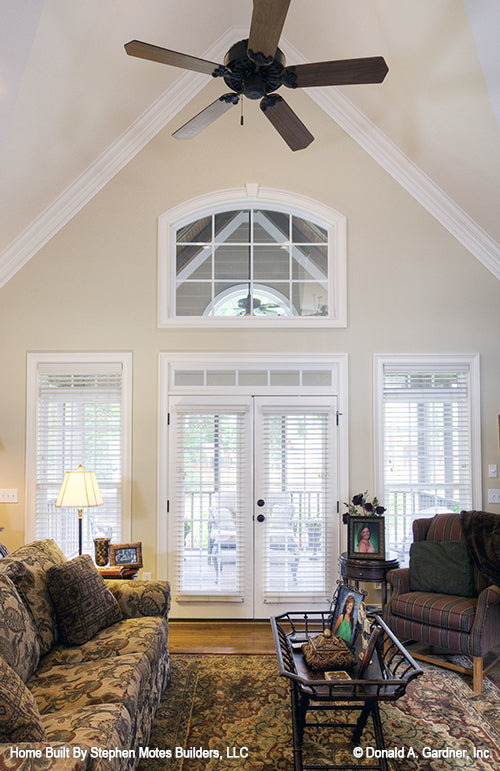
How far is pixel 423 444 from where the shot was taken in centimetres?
462

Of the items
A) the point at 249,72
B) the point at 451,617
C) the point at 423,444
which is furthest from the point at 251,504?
the point at 249,72

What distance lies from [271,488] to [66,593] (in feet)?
6.88

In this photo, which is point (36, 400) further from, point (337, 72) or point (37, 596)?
point (337, 72)

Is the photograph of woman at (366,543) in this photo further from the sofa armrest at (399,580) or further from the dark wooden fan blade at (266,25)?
the dark wooden fan blade at (266,25)

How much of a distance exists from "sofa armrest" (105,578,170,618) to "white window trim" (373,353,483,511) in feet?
6.87

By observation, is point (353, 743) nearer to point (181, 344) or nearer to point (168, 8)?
point (181, 344)

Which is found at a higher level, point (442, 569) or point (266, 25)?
point (266, 25)

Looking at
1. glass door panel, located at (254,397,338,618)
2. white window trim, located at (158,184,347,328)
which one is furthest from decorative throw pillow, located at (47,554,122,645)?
white window trim, located at (158,184,347,328)

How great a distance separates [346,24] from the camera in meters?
3.86

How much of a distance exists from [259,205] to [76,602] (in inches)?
139

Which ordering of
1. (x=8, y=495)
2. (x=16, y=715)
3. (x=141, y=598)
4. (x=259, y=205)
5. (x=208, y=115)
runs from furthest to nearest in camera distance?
(x=259, y=205), (x=8, y=495), (x=141, y=598), (x=208, y=115), (x=16, y=715)

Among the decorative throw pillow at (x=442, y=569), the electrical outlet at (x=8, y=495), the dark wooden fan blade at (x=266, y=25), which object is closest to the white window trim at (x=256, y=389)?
the decorative throw pillow at (x=442, y=569)

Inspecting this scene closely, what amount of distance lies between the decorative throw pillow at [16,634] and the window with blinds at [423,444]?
118 inches

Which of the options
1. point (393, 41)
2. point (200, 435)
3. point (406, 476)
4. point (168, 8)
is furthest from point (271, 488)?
point (168, 8)
